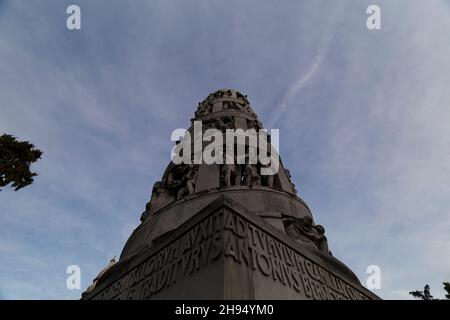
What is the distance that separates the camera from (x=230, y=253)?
4984mm

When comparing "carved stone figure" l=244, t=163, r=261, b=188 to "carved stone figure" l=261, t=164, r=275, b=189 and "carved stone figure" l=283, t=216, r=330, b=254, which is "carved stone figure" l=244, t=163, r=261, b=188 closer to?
"carved stone figure" l=261, t=164, r=275, b=189

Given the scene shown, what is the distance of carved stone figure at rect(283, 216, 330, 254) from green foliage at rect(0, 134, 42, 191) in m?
12.5

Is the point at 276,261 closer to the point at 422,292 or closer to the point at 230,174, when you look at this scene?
the point at 230,174

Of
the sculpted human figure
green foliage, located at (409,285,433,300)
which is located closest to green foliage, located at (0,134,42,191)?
the sculpted human figure

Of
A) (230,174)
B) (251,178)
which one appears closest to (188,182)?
(230,174)

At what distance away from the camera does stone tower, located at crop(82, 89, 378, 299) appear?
16.4 ft

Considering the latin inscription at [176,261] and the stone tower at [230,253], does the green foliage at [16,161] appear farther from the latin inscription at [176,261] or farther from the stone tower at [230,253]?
the latin inscription at [176,261]

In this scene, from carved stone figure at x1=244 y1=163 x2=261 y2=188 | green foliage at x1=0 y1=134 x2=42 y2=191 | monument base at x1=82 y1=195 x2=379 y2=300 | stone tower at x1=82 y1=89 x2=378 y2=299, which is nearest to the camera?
monument base at x1=82 y1=195 x2=379 y2=300

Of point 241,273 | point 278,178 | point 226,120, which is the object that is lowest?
point 241,273

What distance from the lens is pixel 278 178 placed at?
11.8 meters

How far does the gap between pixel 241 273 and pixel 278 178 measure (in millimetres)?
7180

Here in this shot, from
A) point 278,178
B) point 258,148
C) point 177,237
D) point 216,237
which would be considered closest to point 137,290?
point 177,237

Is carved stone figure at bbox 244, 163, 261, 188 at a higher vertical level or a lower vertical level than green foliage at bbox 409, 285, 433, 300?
higher
